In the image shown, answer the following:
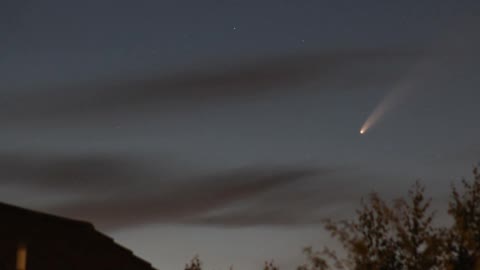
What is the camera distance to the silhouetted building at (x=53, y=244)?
2748 centimetres

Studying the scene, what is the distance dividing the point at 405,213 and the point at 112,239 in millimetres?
20809

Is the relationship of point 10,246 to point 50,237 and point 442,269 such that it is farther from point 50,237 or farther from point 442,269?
point 442,269

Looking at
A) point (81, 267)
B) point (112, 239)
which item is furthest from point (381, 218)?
point (81, 267)

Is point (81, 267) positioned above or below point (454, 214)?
below

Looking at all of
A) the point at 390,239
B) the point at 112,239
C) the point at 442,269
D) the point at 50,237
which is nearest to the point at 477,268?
the point at 442,269

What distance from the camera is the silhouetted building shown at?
27484 mm

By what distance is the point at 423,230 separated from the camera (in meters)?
48.3

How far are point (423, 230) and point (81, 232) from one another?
901 inches

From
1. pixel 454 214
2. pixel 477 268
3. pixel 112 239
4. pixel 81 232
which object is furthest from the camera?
pixel 454 214

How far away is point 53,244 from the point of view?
2939cm

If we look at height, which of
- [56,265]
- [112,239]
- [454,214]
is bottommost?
[56,265]

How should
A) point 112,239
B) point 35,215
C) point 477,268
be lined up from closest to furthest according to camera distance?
point 35,215 < point 112,239 < point 477,268

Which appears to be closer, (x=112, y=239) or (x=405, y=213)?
(x=112, y=239)

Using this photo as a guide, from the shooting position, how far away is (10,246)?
89.4 ft
